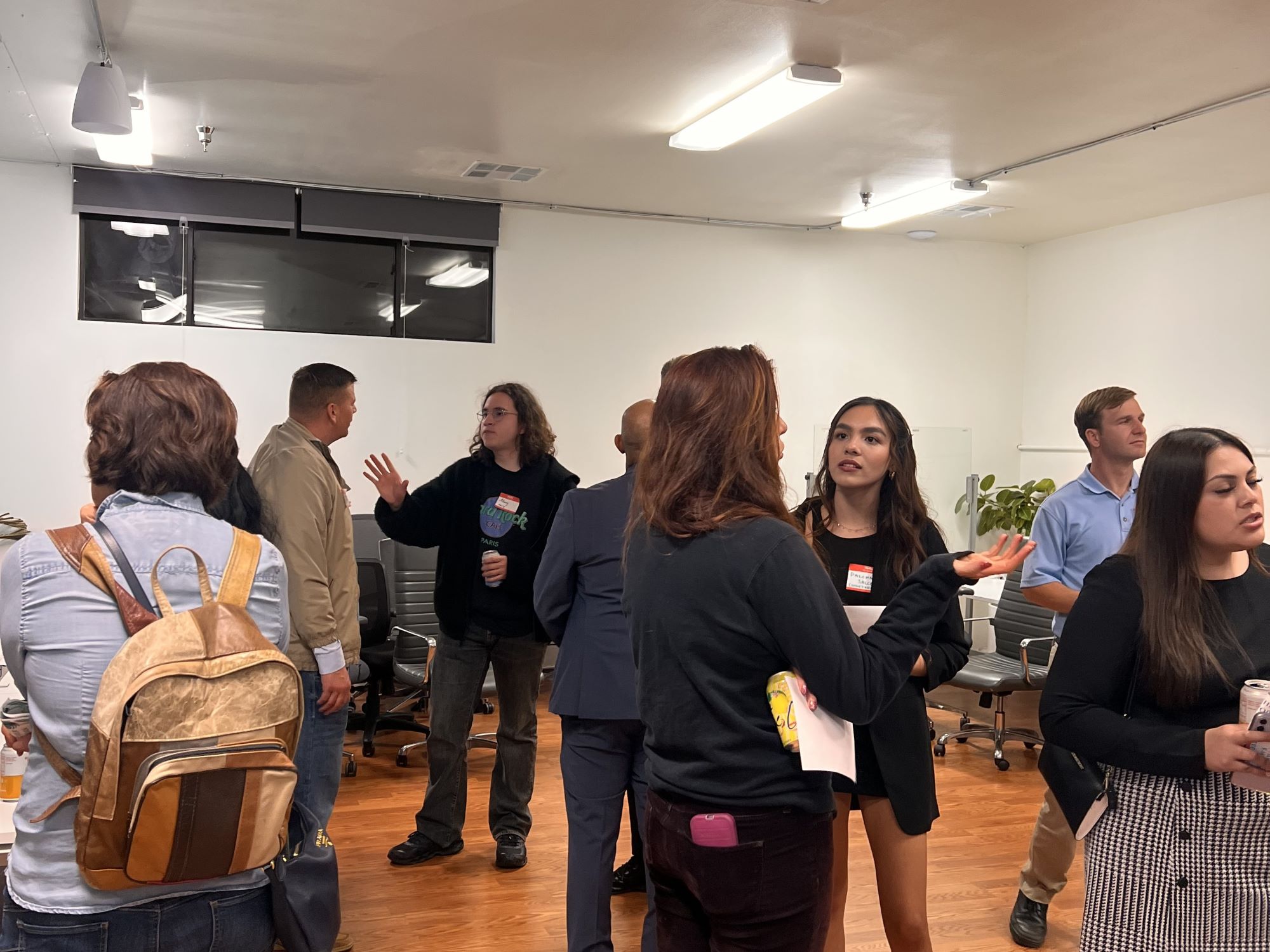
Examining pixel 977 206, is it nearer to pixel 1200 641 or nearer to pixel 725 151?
pixel 725 151

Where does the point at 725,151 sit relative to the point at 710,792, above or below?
above

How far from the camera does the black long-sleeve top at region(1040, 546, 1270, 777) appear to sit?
5.99 feet

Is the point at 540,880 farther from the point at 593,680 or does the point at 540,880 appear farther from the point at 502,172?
the point at 502,172

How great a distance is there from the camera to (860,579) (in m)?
2.47

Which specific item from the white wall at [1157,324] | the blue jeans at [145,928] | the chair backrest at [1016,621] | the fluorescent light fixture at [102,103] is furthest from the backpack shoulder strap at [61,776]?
the white wall at [1157,324]

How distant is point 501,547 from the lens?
394 centimetres

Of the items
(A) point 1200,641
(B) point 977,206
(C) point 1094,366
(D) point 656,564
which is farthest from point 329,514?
(C) point 1094,366

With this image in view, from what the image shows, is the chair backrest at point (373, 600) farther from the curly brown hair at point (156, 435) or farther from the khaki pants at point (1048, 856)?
the curly brown hair at point (156, 435)

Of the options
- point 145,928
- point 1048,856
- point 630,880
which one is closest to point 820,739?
point 145,928

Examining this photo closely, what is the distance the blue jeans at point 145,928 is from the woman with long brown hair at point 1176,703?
1394 millimetres

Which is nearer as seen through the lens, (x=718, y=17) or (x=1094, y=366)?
(x=718, y=17)

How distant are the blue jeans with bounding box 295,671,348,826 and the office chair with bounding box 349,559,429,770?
2.48 metres

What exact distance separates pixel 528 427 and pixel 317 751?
4.85ft

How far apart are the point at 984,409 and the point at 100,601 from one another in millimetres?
7855
